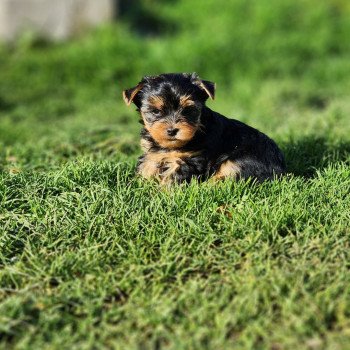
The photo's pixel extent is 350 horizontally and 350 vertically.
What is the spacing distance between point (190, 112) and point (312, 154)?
1784 mm

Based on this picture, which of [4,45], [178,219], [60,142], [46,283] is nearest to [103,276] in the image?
[46,283]

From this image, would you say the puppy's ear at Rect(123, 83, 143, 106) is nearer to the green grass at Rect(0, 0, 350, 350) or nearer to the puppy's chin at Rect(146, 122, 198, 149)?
the puppy's chin at Rect(146, 122, 198, 149)

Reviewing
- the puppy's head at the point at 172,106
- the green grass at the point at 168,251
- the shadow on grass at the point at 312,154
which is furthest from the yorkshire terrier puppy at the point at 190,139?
the shadow on grass at the point at 312,154

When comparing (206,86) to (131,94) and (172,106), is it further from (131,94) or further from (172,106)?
(131,94)

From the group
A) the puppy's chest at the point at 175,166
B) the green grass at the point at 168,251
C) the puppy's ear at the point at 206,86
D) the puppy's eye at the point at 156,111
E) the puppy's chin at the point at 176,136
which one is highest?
the puppy's ear at the point at 206,86

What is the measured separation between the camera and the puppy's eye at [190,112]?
4.54 meters

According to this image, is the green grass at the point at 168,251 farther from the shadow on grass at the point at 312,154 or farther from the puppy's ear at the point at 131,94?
the puppy's ear at the point at 131,94

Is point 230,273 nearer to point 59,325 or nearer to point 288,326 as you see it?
point 288,326

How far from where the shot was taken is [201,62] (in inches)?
432

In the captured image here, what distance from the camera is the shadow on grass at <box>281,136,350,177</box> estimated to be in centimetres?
541

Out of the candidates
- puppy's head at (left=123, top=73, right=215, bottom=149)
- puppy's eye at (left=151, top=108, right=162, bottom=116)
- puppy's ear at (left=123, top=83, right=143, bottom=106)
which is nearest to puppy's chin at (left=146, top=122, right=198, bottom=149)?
puppy's head at (left=123, top=73, right=215, bottom=149)

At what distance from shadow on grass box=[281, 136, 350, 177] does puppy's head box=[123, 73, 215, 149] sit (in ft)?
4.24

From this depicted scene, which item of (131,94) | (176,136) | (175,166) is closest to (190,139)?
(176,136)

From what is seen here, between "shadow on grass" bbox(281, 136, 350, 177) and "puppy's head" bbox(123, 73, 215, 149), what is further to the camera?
"shadow on grass" bbox(281, 136, 350, 177)
